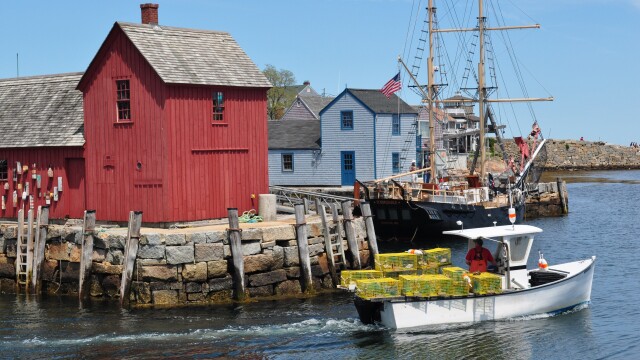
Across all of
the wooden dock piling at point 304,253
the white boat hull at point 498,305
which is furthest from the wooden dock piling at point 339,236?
the white boat hull at point 498,305

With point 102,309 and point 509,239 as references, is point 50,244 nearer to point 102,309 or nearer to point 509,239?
point 102,309

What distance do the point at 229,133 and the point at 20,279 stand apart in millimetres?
8288

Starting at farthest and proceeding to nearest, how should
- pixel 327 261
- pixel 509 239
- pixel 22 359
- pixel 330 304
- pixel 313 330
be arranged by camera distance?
pixel 327 261 → pixel 330 304 → pixel 509 239 → pixel 313 330 → pixel 22 359

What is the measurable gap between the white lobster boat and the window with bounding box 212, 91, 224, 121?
9502 millimetres

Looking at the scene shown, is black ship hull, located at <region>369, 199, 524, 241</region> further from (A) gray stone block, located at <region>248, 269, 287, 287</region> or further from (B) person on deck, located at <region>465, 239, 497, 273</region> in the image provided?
(B) person on deck, located at <region>465, 239, 497, 273</region>

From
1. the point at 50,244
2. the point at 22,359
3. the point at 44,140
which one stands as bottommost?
the point at 22,359

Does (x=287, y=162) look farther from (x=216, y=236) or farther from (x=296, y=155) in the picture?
(x=216, y=236)

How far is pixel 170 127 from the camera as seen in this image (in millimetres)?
31656

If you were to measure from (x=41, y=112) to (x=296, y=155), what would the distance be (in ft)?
84.0

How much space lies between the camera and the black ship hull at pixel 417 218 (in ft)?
150

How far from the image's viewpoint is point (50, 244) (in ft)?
104

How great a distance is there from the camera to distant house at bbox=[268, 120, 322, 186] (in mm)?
60281

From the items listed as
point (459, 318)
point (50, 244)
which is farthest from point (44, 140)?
point (459, 318)

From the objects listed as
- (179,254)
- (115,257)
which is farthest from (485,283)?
(115,257)
